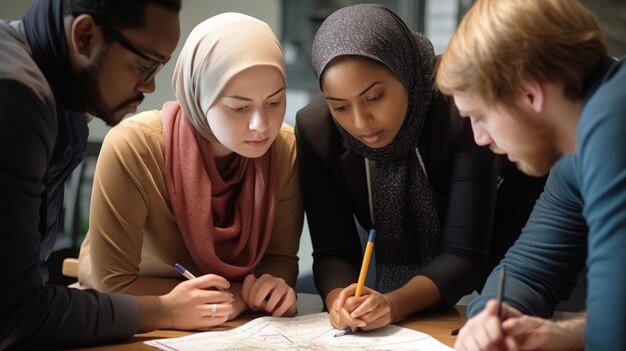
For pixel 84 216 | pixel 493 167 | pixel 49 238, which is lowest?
pixel 84 216

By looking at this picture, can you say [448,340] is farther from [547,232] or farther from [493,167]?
[493,167]

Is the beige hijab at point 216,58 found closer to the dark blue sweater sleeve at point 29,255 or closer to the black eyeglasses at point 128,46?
the black eyeglasses at point 128,46

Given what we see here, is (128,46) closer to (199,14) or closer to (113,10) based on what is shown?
(113,10)

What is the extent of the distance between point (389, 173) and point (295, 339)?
0.53 m

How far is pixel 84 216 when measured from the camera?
3557 millimetres

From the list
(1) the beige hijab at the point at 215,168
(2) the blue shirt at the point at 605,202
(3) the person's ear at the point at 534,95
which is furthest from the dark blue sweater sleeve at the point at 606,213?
(1) the beige hijab at the point at 215,168

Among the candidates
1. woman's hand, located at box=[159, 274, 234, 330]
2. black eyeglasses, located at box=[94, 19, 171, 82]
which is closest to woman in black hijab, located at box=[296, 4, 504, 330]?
woman's hand, located at box=[159, 274, 234, 330]

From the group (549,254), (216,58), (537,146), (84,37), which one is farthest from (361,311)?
(84,37)

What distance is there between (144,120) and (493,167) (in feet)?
2.44

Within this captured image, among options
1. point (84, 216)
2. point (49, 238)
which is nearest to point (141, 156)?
point (49, 238)

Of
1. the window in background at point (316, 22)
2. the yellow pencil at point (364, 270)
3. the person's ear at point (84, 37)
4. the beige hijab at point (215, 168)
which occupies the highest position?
the window in background at point (316, 22)

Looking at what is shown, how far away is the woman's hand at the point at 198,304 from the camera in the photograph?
150 centimetres

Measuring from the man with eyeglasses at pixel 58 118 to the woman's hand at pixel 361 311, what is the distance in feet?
0.84

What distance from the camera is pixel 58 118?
1.37 meters
